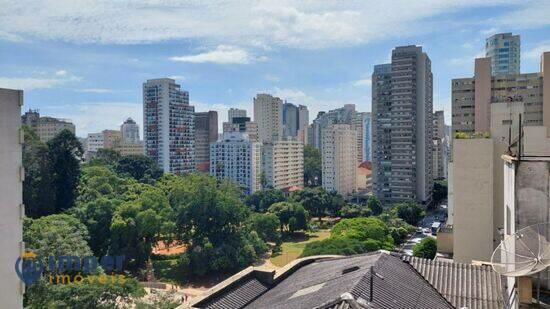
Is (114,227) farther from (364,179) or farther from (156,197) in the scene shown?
(364,179)

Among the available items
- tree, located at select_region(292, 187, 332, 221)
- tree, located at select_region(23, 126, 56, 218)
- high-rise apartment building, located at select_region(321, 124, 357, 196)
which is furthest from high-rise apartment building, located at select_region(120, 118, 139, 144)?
tree, located at select_region(23, 126, 56, 218)

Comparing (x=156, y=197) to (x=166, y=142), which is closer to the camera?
(x=156, y=197)

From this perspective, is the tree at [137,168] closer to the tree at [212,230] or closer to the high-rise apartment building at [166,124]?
the high-rise apartment building at [166,124]

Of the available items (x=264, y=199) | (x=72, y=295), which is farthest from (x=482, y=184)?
(x=264, y=199)

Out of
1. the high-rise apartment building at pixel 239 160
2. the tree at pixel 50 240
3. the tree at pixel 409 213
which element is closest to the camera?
the tree at pixel 50 240

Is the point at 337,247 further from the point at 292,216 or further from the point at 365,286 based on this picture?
the point at 292,216

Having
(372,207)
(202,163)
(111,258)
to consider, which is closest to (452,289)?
(111,258)

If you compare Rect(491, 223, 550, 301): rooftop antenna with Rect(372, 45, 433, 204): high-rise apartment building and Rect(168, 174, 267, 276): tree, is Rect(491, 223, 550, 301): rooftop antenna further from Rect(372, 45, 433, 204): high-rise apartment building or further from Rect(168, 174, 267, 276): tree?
Rect(372, 45, 433, 204): high-rise apartment building

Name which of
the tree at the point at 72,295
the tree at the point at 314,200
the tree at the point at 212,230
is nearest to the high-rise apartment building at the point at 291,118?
the tree at the point at 314,200
